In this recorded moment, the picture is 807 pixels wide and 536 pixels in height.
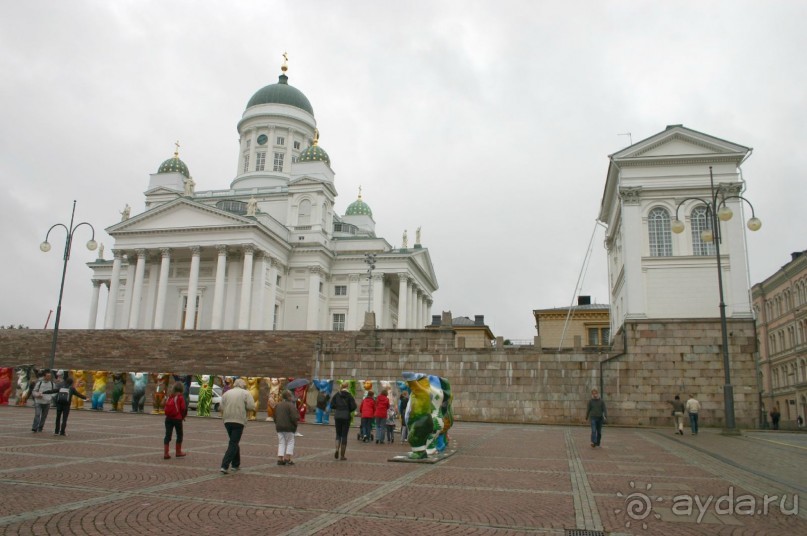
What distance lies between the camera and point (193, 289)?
53094 millimetres

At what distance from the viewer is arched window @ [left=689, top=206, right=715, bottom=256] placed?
3189 centimetres

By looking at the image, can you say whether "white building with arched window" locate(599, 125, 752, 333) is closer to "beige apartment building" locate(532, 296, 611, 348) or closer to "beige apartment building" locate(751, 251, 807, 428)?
"beige apartment building" locate(751, 251, 807, 428)

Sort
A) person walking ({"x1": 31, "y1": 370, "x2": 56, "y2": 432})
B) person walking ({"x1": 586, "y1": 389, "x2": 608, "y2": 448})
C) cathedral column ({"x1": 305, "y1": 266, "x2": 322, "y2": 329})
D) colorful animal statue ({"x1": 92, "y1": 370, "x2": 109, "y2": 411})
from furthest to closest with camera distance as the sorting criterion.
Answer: cathedral column ({"x1": 305, "y1": 266, "x2": 322, "y2": 329})
colorful animal statue ({"x1": 92, "y1": 370, "x2": 109, "y2": 411})
person walking ({"x1": 586, "y1": 389, "x2": 608, "y2": 448})
person walking ({"x1": 31, "y1": 370, "x2": 56, "y2": 432})

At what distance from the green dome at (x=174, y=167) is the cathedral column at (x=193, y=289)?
53.8 ft

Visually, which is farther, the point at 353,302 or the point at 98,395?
the point at 353,302

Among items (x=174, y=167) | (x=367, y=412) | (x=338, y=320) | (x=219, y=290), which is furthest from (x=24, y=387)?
(x=174, y=167)

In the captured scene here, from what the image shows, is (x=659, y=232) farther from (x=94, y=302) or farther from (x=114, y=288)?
(x=94, y=302)

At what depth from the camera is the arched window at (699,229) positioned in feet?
105

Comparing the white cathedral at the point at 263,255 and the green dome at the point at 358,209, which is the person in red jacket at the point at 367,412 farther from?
the green dome at the point at 358,209

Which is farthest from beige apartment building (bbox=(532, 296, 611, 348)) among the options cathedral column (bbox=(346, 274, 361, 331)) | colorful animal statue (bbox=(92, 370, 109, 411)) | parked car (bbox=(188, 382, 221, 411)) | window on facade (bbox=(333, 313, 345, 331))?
colorful animal statue (bbox=(92, 370, 109, 411))

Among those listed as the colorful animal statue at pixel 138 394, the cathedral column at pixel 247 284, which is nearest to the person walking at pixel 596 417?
the colorful animal statue at pixel 138 394

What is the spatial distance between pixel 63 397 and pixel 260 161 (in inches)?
2281

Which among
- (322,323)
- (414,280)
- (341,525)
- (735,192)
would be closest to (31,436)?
(341,525)

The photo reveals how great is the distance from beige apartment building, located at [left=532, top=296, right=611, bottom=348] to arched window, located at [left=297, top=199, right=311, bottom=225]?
A: 2621cm
